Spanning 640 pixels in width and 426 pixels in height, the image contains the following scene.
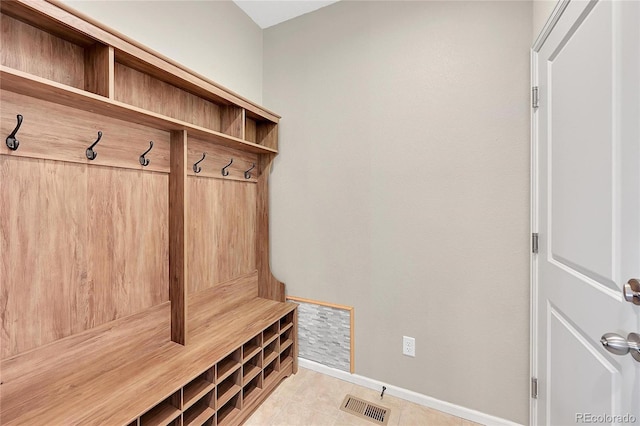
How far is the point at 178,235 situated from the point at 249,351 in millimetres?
826

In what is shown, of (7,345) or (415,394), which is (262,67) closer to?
(7,345)

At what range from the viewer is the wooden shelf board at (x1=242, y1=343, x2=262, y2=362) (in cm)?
161

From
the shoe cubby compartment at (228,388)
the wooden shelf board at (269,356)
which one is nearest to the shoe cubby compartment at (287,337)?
the wooden shelf board at (269,356)

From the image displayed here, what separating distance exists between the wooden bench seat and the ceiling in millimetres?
2072

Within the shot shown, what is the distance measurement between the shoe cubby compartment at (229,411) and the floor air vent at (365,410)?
25.1 inches

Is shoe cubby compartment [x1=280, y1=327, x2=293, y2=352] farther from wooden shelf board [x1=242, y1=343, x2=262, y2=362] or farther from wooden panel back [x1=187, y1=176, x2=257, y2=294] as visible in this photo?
wooden panel back [x1=187, y1=176, x2=257, y2=294]

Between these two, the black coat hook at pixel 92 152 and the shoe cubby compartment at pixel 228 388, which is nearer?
the black coat hook at pixel 92 152

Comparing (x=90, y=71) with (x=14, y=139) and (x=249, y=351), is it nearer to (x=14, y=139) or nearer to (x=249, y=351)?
(x=14, y=139)

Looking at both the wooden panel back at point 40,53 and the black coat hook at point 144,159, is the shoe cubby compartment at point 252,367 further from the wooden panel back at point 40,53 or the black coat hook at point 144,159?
the wooden panel back at point 40,53

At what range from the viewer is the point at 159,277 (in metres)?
1.47

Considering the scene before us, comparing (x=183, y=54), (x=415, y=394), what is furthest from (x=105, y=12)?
(x=415, y=394)

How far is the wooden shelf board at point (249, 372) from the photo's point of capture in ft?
5.27

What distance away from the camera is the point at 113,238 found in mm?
1276

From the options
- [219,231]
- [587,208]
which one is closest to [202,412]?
[219,231]
